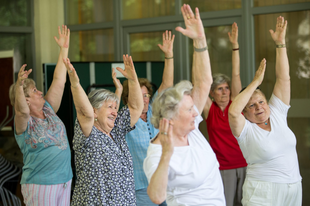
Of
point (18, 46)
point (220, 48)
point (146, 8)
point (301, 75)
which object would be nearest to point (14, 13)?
point (18, 46)

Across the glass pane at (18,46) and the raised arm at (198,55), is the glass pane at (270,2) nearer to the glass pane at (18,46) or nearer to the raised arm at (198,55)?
the raised arm at (198,55)

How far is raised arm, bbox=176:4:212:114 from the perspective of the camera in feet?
6.41

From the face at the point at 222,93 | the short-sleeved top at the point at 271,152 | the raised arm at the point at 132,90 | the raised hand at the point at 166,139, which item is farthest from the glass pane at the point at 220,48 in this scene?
the raised hand at the point at 166,139

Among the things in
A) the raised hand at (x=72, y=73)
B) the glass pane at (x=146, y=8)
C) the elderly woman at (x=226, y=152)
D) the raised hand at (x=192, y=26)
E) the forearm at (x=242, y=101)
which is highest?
the glass pane at (x=146, y=8)

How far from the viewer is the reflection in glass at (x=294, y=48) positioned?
12.1ft

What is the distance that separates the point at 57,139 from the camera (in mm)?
2725

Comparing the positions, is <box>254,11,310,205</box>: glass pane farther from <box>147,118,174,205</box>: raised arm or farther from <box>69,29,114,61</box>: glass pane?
<box>147,118,174,205</box>: raised arm

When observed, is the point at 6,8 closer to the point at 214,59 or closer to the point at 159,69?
the point at 159,69

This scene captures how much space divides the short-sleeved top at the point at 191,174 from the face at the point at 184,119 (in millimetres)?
97

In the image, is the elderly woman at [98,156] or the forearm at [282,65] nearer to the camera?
the elderly woman at [98,156]

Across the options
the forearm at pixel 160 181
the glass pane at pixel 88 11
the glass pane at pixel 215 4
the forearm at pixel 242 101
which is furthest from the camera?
the glass pane at pixel 88 11

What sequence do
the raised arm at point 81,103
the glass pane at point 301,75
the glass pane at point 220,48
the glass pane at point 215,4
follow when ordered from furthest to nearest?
the glass pane at point 220,48
the glass pane at point 215,4
the glass pane at point 301,75
the raised arm at point 81,103

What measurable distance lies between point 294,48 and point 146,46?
180cm

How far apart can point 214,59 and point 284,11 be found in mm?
→ 932
